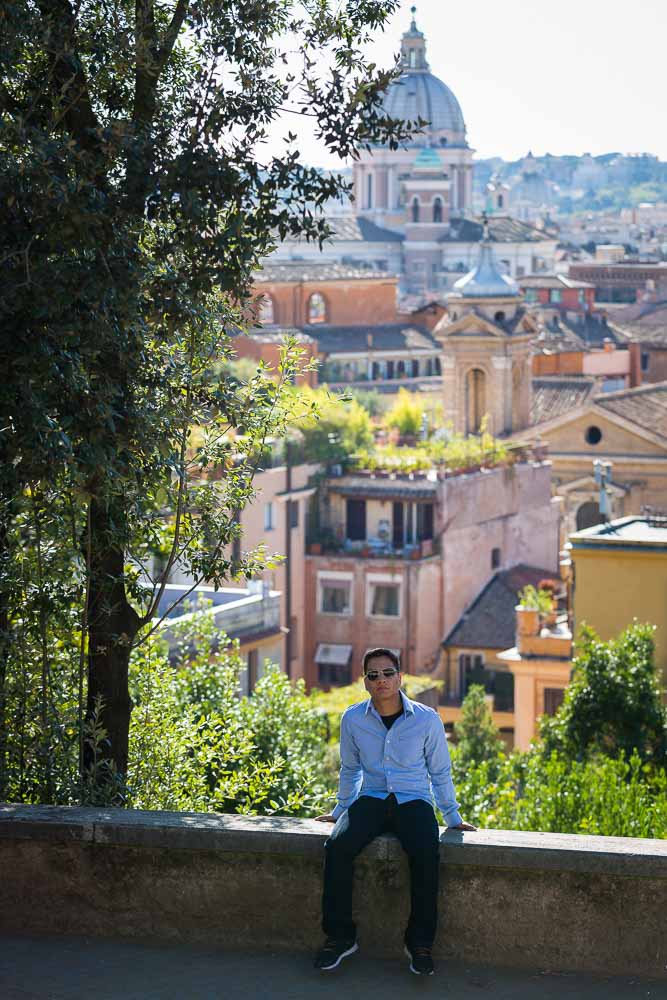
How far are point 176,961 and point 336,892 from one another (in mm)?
603

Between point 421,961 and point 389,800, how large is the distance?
0.58m

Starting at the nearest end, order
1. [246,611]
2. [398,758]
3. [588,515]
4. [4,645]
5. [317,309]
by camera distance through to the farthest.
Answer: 1. [398,758]
2. [4,645]
3. [246,611]
4. [588,515]
5. [317,309]

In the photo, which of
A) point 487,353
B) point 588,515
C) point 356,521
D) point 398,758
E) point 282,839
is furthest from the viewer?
point 487,353

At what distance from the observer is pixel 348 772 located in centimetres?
691

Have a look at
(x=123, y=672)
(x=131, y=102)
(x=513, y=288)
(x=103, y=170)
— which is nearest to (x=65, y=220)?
(x=103, y=170)

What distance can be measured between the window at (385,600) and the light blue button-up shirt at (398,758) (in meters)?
34.3

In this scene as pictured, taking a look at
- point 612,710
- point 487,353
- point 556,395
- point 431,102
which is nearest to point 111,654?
point 612,710

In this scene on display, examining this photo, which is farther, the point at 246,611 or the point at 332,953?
the point at 246,611

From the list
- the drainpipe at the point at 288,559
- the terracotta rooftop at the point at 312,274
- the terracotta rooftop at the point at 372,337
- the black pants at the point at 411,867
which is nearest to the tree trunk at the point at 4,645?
the black pants at the point at 411,867

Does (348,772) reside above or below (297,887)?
above

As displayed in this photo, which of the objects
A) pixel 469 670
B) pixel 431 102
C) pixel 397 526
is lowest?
pixel 469 670

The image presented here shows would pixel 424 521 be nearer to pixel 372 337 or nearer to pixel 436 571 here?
pixel 436 571

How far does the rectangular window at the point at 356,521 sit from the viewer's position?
42719 millimetres

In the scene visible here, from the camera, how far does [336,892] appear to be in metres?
6.53
